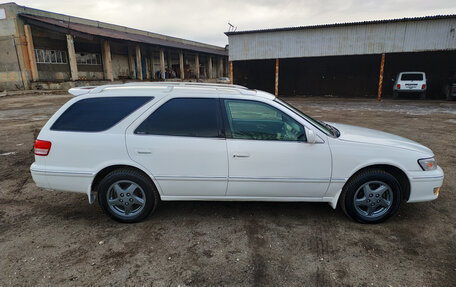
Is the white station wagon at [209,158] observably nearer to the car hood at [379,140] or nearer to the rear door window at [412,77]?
the car hood at [379,140]

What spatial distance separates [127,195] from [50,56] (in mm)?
28524

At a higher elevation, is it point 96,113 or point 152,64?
point 152,64

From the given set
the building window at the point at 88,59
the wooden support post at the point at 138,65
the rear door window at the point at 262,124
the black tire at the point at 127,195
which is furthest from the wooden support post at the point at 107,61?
the rear door window at the point at 262,124

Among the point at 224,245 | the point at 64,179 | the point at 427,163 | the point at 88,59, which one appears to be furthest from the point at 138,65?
the point at 427,163

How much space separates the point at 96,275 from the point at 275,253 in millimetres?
1701

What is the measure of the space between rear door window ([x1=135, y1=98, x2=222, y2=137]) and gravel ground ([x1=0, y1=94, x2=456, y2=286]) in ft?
3.68

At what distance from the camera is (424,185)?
3369mm

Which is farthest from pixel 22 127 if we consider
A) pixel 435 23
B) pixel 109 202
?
pixel 435 23

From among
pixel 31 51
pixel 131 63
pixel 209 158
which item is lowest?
pixel 209 158

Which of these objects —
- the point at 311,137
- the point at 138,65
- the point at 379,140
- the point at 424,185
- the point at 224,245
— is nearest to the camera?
the point at 224,245

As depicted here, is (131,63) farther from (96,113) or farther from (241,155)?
(241,155)

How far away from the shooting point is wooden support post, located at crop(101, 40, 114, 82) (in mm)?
28234

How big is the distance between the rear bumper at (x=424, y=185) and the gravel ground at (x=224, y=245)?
1.19ft

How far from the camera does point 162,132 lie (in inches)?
133
